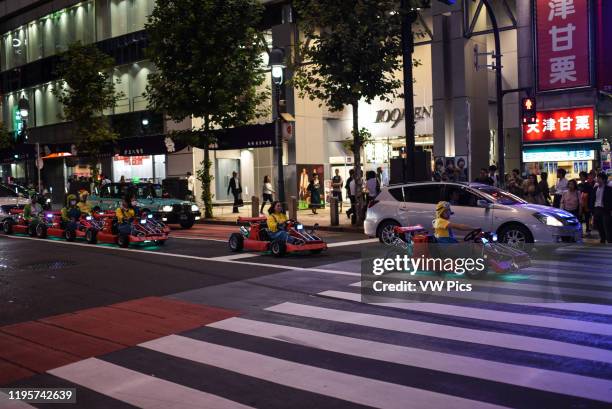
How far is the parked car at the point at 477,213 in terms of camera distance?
14031 millimetres

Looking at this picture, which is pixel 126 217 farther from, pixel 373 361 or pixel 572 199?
pixel 373 361

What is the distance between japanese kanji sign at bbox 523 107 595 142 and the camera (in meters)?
26.5

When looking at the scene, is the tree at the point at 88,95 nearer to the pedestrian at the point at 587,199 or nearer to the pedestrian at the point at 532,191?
the pedestrian at the point at 532,191

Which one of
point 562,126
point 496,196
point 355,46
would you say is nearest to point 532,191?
point 496,196

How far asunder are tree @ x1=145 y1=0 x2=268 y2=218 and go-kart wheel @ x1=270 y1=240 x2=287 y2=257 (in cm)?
1278

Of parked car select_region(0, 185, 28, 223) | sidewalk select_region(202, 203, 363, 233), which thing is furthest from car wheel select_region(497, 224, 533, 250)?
parked car select_region(0, 185, 28, 223)

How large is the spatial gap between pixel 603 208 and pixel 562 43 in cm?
1287

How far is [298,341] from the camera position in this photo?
24.6 feet

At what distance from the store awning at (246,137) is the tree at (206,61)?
1.01m

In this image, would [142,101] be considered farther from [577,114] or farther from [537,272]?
[537,272]

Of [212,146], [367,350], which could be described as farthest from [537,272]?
[212,146]

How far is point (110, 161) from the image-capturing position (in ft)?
135

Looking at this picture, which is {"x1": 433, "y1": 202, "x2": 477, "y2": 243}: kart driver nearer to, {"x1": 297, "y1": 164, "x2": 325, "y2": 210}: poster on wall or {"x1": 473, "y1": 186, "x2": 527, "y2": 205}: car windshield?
{"x1": 473, "y1": 186, "x2": 527, "y2": 205}: car windshield

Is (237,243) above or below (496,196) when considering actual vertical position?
below
